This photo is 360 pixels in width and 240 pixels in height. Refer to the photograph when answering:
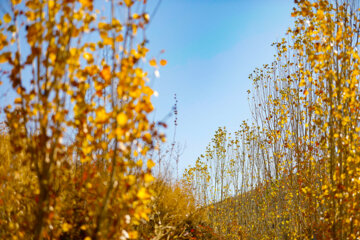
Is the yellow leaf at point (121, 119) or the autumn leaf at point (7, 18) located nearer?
the yellow leaf at point (121, 119)

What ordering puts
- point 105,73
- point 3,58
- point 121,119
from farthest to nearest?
point 105,73 < point 3,58 < point 121,119

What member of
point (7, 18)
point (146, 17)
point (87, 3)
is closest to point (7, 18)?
point (7, 18)

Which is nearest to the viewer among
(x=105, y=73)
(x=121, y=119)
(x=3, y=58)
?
(x=121, y=119)

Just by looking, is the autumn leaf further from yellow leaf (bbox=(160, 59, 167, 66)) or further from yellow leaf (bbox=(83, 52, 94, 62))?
yellow leaf (bbox=(160, 59, 167, 66))

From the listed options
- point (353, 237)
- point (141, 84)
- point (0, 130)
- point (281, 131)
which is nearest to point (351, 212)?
point (353, 237)

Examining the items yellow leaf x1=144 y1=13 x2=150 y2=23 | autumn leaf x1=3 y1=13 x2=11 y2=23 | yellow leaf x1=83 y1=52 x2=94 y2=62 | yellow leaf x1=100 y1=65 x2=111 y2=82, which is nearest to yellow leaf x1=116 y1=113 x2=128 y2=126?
yellow leaf x1=100 y1=65 x2=111 y2=82

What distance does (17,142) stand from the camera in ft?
5.72

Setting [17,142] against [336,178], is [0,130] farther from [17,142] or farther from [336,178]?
[336,178]

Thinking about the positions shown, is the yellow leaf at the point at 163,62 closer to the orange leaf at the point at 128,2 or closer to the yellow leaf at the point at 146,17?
the yellow leaf at the point at 146,17

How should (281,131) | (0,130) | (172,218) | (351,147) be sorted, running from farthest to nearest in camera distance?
(0,130), (281,131), (172,218), (351,147)

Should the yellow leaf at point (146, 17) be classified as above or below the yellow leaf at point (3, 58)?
above

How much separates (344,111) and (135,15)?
211 cm

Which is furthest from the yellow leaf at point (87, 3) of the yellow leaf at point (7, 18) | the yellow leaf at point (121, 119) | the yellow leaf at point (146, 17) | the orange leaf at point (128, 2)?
the yellow leaf at point (121, 119)

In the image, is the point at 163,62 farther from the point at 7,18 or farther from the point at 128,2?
the point at 7,18
